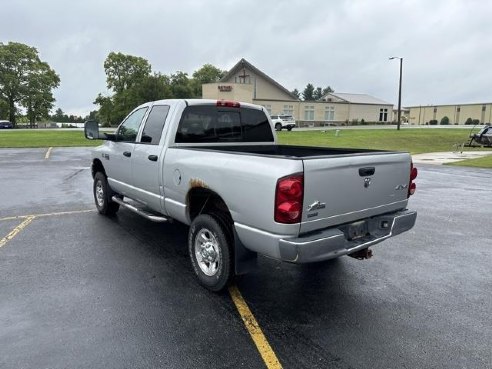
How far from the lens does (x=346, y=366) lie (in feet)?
9.57

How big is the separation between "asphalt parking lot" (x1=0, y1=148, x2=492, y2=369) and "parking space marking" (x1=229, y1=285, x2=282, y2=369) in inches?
1.1

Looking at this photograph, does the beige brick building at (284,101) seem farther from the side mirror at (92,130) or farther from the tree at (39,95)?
the side mirror at (92,130)

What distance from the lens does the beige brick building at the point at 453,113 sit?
3413 inches

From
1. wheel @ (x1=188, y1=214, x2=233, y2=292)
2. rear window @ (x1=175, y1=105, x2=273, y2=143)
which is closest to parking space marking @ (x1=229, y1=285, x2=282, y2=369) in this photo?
wheel @ (x1=188, y1=214, x2=233, y2=292)

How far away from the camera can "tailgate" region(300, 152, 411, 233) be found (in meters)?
3.37

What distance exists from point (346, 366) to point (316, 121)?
6454cm

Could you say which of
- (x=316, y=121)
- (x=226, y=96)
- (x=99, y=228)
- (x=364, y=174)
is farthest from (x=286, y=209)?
(x=316, y=121)

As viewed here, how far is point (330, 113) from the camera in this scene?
66875 millimetres

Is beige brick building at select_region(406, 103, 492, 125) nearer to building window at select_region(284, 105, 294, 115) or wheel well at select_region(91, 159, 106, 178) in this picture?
building window at select_region(284, 105, 294, 115)

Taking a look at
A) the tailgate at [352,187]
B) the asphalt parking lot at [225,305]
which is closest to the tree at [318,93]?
the asphalt parking lot at [225,305]

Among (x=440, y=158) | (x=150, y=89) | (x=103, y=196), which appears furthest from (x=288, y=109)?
(x=103, y=196)

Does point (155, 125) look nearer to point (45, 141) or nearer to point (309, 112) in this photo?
point (45, 141)

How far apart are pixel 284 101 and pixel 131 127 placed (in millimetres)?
57795

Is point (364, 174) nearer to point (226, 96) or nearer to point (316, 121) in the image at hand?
point (226, 96)
